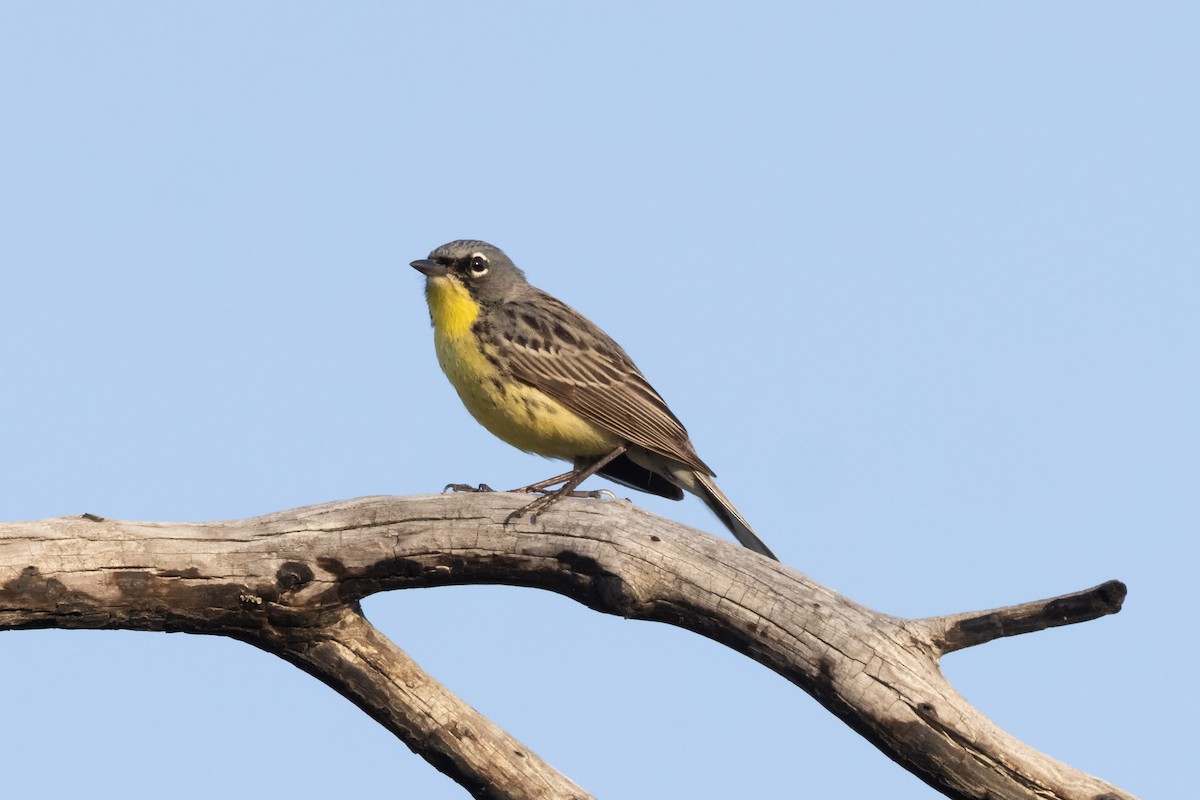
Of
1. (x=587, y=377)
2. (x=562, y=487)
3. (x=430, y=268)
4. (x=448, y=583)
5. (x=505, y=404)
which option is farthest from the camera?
(x=430, y=268)

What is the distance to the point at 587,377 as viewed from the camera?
11.0 m

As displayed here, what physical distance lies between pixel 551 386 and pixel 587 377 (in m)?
0.45

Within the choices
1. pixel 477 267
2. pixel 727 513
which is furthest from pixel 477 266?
pixel 727 513

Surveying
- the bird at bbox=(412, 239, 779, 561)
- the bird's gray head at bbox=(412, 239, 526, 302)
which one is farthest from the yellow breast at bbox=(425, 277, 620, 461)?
the bird's gray head at bbox=(412, 239, 526, 302)

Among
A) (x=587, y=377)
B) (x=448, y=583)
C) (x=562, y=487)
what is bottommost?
(x=448, y=583)

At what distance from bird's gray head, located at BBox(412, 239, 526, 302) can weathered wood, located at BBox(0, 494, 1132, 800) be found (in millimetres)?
2522

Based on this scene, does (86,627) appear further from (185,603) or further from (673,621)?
(673,621)

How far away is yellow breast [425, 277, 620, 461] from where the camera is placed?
1062 centimetres

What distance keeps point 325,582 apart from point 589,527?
177 centimetres

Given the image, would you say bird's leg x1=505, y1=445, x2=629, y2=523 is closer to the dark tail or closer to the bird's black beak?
the dark tail

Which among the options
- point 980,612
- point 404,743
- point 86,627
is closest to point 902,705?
point 980,612

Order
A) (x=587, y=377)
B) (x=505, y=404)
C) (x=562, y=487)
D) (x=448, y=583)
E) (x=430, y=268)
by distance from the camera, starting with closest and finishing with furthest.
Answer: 1. (x=448, y=583)
2. (x=562, y=487)
3. (x=505, y=404)
4. (x=587, y=377)
5. (x=430, y=268)

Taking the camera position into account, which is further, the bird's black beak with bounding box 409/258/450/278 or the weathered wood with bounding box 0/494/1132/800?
the bird's black beak with bounding box 409/258/450/278

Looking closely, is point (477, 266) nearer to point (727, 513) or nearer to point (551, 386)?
point (551, 386)
